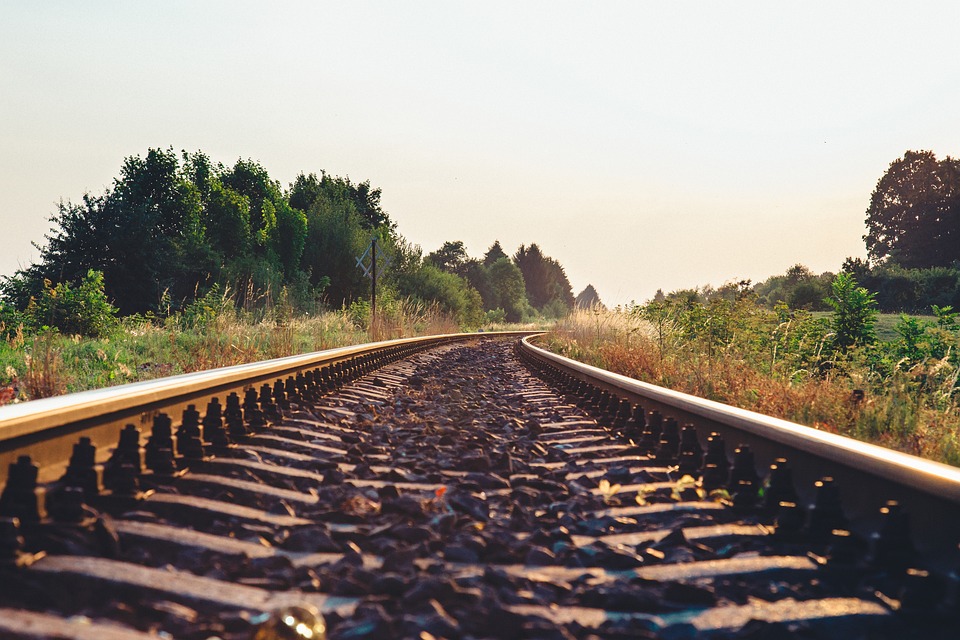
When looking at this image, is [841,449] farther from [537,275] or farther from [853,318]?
[537,275]

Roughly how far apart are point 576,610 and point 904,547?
0.96 m

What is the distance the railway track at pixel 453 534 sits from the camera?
1715mm

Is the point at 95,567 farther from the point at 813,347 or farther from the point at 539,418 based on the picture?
the point at 813,347

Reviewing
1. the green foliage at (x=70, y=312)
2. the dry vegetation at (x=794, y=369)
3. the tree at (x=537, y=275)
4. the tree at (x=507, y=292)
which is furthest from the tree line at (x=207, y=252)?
the tree at (x=537, y=275)

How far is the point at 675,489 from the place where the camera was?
314 centimetres

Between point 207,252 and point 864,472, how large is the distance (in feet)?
136

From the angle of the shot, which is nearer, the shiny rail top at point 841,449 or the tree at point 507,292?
the shiny rail top at point 841,449

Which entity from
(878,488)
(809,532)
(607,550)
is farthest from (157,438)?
(878,488)

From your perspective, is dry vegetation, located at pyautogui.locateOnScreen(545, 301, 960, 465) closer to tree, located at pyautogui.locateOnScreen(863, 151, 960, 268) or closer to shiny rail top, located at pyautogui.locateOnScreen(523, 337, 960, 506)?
shiny rail top, located at pyautogui.locateOnScreen(523, 337, 960, 506)

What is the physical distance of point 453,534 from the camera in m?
2.47

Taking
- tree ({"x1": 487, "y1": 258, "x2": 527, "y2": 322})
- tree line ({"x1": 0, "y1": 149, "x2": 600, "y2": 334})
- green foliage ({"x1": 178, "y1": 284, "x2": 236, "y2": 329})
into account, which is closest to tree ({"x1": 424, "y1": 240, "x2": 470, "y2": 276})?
tree ({"x1": 487, "y1": 258, "x2": 527, "y2": 322})

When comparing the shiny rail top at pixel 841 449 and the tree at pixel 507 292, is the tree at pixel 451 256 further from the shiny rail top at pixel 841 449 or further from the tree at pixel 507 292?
the shiny rail top at pixel 841 449

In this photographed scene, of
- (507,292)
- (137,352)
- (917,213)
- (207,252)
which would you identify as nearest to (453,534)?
(137,352)

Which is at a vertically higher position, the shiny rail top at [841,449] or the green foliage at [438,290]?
the green foliage at [438,290]
